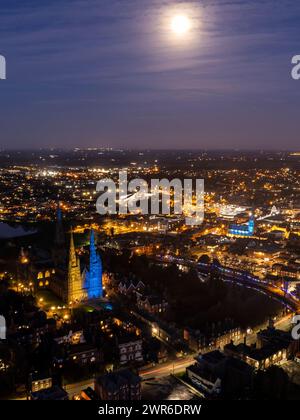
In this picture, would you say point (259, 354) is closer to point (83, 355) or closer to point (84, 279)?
point (83, 355)

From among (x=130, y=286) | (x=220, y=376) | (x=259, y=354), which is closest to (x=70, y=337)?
(x=130, y=286)

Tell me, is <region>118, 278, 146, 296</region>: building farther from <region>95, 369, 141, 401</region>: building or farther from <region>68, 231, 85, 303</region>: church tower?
<region>95, 369, 141, 401</region>: building

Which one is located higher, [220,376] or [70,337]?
[70,337]

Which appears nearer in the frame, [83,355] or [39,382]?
[39,382]

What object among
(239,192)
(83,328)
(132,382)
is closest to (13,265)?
(83,328)

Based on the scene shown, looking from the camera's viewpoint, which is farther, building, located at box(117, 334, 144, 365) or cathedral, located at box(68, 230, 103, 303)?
cathedral, located at box(68, 230, 103, 303)

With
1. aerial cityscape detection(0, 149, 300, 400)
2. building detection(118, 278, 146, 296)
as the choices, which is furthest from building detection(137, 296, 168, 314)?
building detection(118, 278, 146, 296)

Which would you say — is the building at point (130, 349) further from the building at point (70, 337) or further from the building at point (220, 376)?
the building at point (220, 376)
